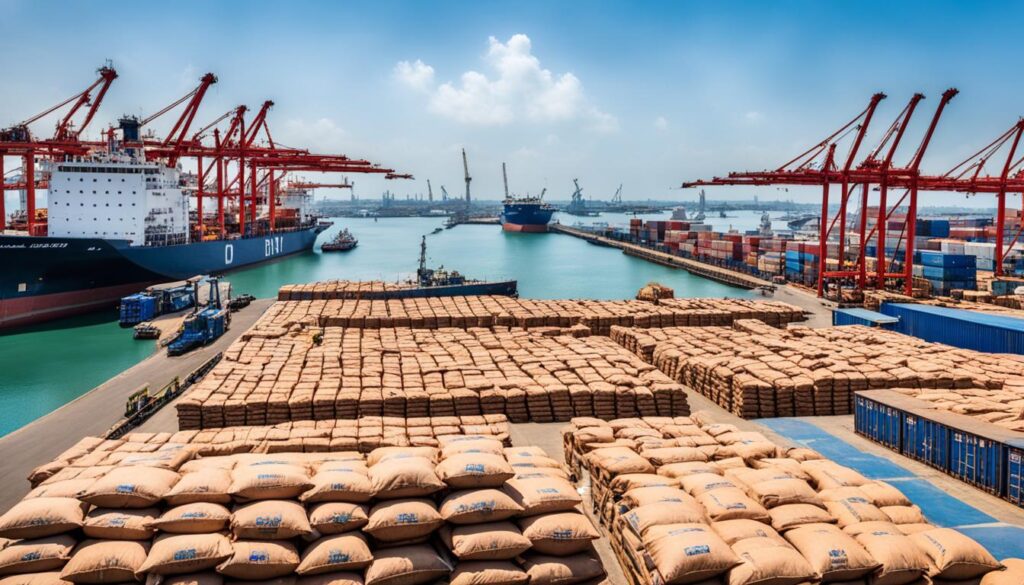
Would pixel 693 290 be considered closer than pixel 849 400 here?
No

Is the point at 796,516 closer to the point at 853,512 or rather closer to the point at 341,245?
the point at 853,512

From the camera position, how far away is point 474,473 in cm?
769

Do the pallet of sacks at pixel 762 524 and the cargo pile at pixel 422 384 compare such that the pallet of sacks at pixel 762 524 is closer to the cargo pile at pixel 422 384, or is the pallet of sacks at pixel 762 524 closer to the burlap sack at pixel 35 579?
the cargo pile at pixel 422 384

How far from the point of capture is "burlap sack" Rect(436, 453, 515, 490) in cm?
766

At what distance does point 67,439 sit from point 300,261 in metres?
61.4

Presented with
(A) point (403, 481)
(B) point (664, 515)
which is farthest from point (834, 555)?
(A) point (403, 481)

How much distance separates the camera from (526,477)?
27.2 ft

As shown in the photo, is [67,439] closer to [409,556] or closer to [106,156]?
[409,556]

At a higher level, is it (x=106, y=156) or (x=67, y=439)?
(x=106, y=156)

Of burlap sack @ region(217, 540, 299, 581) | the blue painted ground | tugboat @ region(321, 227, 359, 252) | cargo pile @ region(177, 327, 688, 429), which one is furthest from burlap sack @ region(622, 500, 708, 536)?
tugboat @ region(321, 227, 359, 252)

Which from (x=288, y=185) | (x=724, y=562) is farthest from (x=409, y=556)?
(x=288, y=185)

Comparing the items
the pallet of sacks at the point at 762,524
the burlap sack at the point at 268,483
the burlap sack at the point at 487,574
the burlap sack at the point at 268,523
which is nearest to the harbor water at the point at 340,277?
the burlap sack at the point at 268,483

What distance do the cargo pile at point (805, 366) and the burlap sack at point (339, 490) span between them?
1049 cm

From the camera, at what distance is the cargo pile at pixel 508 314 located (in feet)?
81.5
